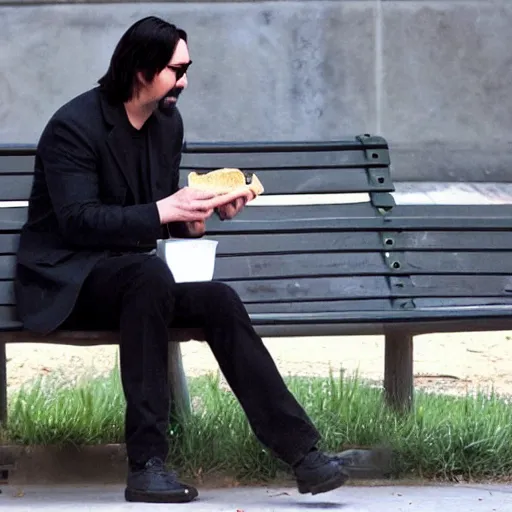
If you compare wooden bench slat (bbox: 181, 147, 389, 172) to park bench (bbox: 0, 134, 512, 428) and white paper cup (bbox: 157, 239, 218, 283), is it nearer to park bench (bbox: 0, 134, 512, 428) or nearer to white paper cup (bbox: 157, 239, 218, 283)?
park bench (bbox: 0, 134, 512, 428)

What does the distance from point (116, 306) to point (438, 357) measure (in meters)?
2.78

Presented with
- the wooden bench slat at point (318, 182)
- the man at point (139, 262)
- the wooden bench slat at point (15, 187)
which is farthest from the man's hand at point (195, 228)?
the wooden bench slat at point (15, 187)

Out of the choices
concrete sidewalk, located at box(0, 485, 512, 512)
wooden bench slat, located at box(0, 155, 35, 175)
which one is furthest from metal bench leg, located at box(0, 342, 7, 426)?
wooden bench slat, located at box(0, 155, 35, 175)

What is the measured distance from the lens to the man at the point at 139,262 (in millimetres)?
3363

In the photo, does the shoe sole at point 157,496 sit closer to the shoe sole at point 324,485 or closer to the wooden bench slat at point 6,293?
the shoe sole at point 324,485

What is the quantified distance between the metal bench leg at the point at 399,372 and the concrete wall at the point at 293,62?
423 centimetres

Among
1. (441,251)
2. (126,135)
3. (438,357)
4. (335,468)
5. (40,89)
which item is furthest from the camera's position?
(40,89)

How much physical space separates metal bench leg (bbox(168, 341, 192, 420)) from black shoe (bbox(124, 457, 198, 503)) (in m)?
0.66

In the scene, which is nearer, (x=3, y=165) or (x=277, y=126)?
(x=3, y=165)

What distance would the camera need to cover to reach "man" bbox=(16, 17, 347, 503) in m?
3.36

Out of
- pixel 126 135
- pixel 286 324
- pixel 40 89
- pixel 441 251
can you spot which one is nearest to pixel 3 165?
pixel 126 135

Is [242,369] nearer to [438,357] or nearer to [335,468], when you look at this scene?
[335,468]

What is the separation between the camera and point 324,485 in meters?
3.33

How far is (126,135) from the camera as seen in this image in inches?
143
